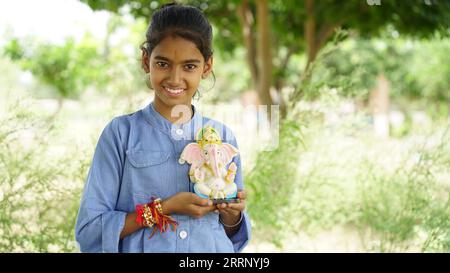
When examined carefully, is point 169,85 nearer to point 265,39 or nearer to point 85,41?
point 265,39

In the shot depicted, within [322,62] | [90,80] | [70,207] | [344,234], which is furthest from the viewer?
[90,80]

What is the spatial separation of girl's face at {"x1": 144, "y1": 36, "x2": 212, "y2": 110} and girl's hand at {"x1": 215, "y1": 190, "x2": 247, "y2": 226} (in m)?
0.30

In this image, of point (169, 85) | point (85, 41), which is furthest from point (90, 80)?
point (169, 85)

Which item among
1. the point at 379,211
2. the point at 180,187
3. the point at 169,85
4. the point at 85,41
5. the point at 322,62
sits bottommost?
the point at 379,211

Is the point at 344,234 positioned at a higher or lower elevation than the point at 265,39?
lower

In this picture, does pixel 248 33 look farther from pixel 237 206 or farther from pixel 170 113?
pixel 237 206

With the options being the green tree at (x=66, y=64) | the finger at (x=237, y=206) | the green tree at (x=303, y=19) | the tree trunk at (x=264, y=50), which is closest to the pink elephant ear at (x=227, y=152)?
the finger at (x=237, y=206)

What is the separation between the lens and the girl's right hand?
1382 millimetres

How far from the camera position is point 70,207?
2.74 m

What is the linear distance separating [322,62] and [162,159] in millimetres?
1749

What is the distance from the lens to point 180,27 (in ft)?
4.82

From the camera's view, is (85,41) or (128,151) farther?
(85,41)

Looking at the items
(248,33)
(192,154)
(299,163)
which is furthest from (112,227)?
(248,33)

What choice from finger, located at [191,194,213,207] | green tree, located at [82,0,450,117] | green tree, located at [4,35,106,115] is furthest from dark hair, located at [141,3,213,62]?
green tree, located at [4,35,106,115]
